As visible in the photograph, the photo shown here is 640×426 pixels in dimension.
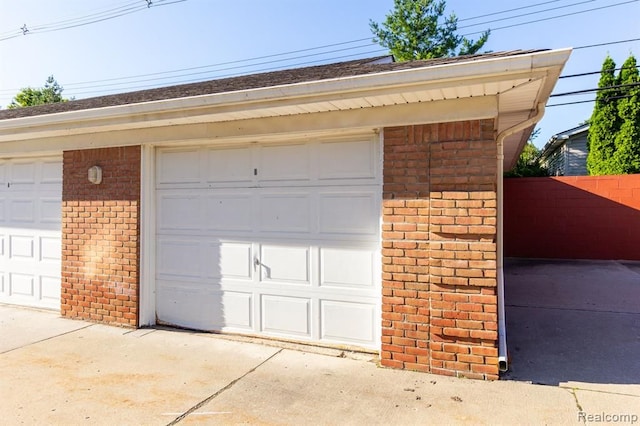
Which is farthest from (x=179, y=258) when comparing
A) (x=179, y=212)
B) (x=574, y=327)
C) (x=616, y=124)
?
(x=616, y=124)

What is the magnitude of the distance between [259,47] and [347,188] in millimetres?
15434

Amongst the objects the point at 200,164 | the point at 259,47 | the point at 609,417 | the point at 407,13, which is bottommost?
the point at 609,417

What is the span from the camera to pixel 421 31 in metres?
20.0

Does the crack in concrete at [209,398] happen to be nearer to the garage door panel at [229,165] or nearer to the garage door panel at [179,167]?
the garage door panel at [229,165]

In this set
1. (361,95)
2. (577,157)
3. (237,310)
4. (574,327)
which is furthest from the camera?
(577,157)

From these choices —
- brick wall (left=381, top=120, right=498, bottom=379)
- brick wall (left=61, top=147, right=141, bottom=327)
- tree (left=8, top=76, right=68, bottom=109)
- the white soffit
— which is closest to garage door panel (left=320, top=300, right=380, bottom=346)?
brick wall (left=381, top=120, right=498, bottom=379)

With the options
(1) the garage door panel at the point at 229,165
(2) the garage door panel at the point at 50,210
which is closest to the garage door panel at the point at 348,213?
(1) the garage door panel at the point at 229,165

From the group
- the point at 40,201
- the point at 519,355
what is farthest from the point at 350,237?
the point at 40,201

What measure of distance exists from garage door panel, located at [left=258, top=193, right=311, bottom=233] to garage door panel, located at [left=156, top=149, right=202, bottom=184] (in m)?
1.01

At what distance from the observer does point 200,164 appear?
5.27 meters

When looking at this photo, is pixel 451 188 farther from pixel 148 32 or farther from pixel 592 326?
pixel 148 32

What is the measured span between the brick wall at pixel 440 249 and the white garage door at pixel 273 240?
33 centimetres

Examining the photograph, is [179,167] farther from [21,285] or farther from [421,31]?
[421,31]

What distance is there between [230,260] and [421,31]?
18.4 metres
